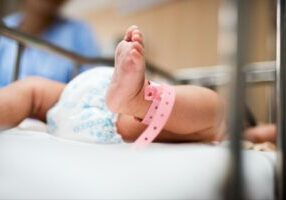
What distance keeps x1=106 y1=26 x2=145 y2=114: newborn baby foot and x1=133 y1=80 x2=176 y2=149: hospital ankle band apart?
0.7 inches

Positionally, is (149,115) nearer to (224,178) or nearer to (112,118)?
(112,118)

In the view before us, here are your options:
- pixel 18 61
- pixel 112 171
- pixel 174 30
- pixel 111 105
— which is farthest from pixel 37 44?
pixel 174 30

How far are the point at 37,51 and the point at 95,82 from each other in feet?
0.74

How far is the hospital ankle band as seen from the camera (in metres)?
0.43

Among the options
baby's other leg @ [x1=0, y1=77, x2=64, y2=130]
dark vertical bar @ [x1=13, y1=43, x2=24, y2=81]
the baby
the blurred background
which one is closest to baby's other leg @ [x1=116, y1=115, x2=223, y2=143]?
the baby

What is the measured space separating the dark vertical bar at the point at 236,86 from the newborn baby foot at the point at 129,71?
0.56 feet

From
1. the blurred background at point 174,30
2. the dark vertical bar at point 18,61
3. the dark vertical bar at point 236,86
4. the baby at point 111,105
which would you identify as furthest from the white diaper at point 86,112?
the blurred background at point 174,30

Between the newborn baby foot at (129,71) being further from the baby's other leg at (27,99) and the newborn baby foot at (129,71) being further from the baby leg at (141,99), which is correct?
the baby's other leg at (27,99)

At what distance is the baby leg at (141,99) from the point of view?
0.41 meters

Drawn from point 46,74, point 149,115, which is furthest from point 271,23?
point 46,74

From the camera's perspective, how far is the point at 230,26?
0.81ft

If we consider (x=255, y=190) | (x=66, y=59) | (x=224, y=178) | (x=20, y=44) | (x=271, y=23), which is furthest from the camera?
(x=66, y=59)

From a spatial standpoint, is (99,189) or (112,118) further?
(112,118)

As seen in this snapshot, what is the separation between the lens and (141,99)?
432 mm
